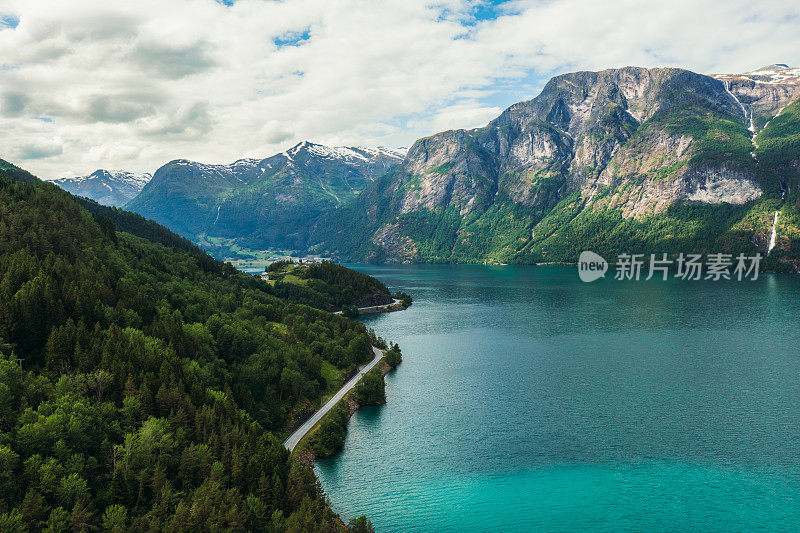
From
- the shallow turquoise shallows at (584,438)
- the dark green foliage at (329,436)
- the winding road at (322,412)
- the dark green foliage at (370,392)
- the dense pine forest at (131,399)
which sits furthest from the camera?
the dark green foliage at (370,392)

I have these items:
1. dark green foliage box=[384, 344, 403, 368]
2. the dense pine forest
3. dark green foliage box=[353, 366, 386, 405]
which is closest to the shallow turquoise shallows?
dark green foliage box=[384, 344, 403, 368]

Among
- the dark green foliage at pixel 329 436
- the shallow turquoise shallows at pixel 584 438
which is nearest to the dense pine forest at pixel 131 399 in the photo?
the dark green foliage at pixel 329 436

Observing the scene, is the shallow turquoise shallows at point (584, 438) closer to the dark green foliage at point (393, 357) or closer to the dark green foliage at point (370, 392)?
the dark green foliage at point (393, 357)

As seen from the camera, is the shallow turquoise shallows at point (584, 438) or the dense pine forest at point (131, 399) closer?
the dense pine forest at point (131, 399)

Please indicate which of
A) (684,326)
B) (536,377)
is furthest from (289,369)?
(684,326)

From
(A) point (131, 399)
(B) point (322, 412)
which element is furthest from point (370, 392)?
(A) point (131, 399)

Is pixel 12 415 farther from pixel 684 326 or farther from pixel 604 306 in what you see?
pixel 604 306

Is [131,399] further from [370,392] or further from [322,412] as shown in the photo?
[370,392]
